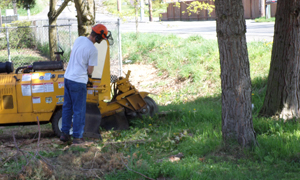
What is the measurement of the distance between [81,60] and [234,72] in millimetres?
2289

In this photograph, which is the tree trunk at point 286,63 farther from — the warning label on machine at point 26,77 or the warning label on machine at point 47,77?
the warning label on machine at point 26,77

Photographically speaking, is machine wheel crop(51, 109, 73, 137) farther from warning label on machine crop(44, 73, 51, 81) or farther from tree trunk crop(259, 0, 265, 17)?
tree trunk crop(259, 0, 265, 17)

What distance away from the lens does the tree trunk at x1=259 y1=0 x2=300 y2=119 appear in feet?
18.8

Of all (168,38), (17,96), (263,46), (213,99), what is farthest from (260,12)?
(17,96)

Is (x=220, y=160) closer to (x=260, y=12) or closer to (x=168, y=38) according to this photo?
(x=168, y=38)

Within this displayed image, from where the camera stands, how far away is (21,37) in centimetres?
2005

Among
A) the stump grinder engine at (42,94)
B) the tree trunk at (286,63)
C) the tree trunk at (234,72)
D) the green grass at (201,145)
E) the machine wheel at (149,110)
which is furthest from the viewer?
the machine wheel at (149,110)

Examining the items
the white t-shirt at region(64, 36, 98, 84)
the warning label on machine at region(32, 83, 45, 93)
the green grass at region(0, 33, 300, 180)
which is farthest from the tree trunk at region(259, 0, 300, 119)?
the warning label on machine at region(32, 83, 45, 93)

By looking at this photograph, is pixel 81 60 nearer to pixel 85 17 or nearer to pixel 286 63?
pixel 85 17

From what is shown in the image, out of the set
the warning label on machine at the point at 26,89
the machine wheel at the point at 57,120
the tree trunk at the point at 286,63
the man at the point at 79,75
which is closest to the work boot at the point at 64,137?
the man at the point at 79,75

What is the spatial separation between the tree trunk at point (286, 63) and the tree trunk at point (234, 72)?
1.44 m

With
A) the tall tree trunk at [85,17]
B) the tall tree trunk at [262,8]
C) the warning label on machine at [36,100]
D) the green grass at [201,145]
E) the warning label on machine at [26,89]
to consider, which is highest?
the tall tree trunk at [262,8]

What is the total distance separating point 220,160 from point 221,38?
63.5 inches

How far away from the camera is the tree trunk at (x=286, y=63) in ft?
18.8
